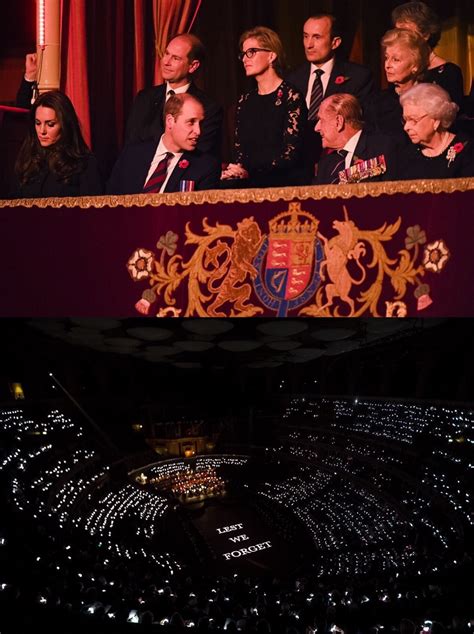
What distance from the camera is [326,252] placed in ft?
23.8

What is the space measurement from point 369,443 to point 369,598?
8.32 ft

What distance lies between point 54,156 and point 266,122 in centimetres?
217

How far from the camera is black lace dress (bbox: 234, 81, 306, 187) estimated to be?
760 centimetres

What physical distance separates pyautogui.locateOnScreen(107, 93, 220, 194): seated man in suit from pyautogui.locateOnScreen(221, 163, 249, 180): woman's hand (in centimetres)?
7

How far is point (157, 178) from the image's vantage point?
7.80 metres

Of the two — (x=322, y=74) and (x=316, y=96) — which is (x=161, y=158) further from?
(x=322, y=74)

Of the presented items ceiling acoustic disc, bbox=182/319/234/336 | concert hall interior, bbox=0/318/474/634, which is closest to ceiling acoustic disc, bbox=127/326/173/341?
concert hall interior, bbox=0/318/474/634

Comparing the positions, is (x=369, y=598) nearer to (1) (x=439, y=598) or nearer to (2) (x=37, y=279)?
(1) (x=439, y=598)

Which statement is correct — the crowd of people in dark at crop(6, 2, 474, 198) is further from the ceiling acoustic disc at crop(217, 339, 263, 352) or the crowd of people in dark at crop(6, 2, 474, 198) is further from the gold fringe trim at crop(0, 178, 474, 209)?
the ceiling acoustic disc at crop(217, 339, 263, 352)

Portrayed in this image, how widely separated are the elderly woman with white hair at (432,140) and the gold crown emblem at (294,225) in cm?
92

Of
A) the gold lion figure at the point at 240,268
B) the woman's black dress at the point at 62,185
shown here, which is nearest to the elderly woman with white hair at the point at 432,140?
the gold lion figure at the point at 240,268

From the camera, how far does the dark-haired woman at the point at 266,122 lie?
25.0 feet

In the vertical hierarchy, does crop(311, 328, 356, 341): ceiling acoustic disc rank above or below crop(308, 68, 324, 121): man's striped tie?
below

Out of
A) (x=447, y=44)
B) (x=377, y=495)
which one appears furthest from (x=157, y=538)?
(x=447, y=44)
